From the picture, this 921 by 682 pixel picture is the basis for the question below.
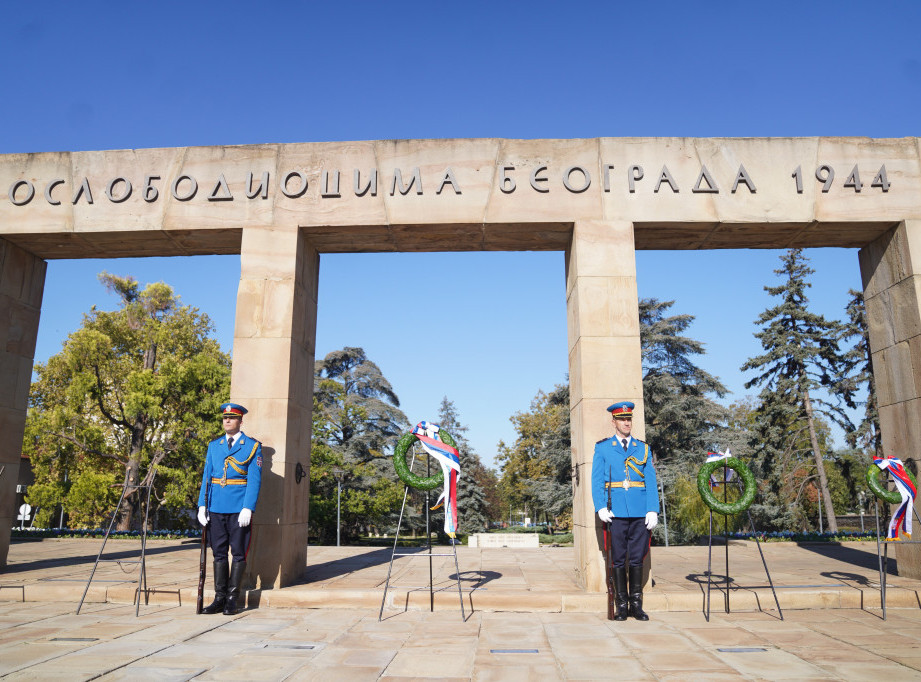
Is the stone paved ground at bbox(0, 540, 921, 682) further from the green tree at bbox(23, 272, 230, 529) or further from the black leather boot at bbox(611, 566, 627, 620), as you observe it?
the green tree at bbox(23, 272, 230, 529)

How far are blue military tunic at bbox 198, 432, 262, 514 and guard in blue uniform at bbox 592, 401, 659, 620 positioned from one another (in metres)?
3.71

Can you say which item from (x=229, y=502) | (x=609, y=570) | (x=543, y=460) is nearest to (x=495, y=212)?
(x=609, y=570)

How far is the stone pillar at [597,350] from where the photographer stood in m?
7.51

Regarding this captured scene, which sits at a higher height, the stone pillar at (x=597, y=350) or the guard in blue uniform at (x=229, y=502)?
the stone pillar at (x=597, y=350)

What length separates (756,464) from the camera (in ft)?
87.9

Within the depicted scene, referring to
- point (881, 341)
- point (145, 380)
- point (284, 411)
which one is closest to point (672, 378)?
point (881, 341)

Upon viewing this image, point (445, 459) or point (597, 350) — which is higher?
point (597, 350)

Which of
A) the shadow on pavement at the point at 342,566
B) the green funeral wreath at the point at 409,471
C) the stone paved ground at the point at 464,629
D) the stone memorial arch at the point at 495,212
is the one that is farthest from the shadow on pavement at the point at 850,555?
the shadow on pavement at the point at 342,566

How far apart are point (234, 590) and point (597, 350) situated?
16.2ft

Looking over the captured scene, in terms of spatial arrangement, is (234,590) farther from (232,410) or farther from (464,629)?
(464,629)

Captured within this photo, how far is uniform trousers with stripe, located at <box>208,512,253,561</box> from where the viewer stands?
265 inches

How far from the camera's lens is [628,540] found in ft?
21.6

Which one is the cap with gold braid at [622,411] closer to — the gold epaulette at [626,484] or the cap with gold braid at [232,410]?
the gold epaulette at [626,484]

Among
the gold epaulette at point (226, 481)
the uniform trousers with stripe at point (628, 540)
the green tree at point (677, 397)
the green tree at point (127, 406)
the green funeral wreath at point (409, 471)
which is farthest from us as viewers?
the green tree at point (677, 397)
